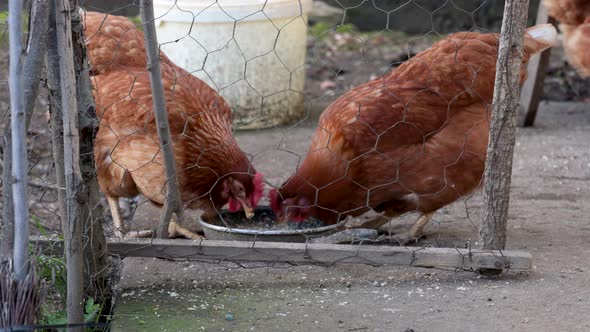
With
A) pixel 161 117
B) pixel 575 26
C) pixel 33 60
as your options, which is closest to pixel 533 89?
pixel 575 26

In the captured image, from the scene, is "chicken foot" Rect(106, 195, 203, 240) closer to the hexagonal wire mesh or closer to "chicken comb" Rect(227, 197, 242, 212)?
the hexagonal wire mesh

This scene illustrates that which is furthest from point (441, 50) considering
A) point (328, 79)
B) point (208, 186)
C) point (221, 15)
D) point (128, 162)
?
point (328, 79)

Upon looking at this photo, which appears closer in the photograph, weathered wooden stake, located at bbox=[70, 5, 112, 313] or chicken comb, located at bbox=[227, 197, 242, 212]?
weathered wooden stake, located at bbox=[70, 5, 112, 313]

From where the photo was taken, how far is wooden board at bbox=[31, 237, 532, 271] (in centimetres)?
267

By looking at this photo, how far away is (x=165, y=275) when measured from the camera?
2.79 meters

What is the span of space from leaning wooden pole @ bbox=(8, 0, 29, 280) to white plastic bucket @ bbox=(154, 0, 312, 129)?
2.53 metres

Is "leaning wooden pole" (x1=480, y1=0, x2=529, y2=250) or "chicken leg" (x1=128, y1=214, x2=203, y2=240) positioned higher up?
"leaning wooden pole" (x1=480, y1=0, x2=529, y2=250)

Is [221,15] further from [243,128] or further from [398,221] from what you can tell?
[398,221]

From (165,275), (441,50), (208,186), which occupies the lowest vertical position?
(165,275)

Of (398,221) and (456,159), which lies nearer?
(456,159)

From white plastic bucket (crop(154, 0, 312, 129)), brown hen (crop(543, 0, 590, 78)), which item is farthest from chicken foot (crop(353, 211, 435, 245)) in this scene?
brown hen (crop(543, 0, 590, 78))

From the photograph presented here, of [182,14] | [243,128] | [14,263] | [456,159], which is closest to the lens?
[14,263]

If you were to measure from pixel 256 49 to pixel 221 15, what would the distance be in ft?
1.08

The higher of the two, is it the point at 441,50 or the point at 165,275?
the point at 441,50
